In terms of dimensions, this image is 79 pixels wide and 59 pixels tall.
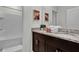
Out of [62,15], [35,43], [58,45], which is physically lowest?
[35,43]

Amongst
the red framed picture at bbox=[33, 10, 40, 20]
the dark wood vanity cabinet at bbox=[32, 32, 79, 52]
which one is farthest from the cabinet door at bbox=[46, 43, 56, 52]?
the red framed picture at bbox=[33, 10, 40, 20]

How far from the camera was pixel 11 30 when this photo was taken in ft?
3.84

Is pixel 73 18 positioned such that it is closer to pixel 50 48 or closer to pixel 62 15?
pixel 62 15

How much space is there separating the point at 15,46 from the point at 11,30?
0.24m

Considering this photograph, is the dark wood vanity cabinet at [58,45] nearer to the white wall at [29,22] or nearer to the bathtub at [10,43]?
the white wall at [29,22]

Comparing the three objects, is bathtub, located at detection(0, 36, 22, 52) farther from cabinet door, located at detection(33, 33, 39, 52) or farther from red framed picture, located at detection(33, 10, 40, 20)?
red framed picture, located at detection(33, 10, 40, 20)

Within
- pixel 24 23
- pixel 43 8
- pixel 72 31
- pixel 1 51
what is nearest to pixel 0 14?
pixel 24 23

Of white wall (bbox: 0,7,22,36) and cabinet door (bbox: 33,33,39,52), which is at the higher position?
white wall (bbox: 0,7,22,36)

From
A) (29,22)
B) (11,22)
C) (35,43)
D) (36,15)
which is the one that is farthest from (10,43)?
(36,15)

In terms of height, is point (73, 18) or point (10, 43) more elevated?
point (73, 18)

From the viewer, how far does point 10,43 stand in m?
1.18

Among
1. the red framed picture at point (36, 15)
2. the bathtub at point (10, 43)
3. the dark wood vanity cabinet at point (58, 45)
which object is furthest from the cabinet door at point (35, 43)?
the bathtub at point (10, 43)

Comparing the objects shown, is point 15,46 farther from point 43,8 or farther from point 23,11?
point 43,8

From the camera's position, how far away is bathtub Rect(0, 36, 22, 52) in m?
1.13
